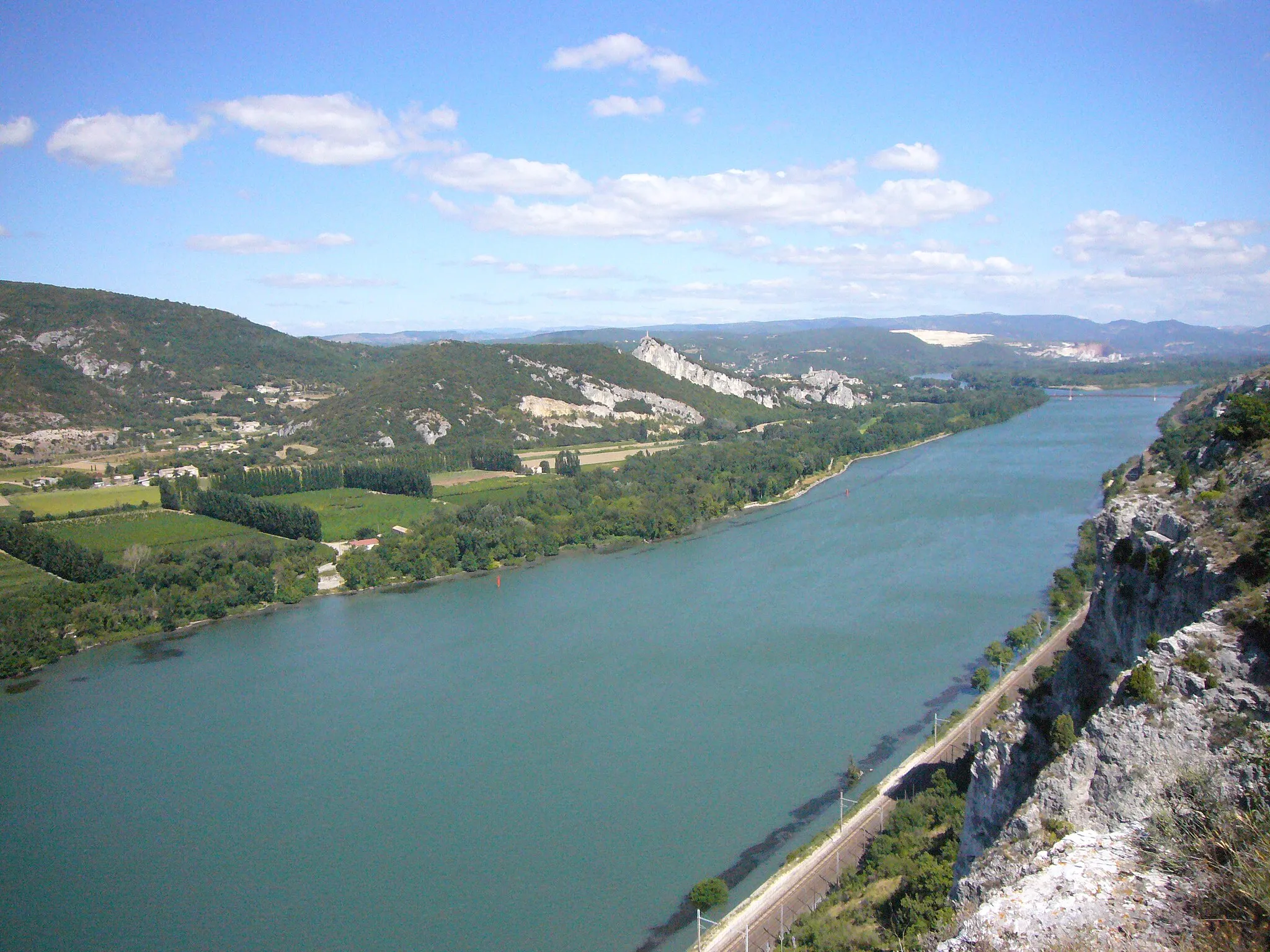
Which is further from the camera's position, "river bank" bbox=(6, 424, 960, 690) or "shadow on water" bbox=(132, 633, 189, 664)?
"river bank" bbox=(6, 424, 960, 690)

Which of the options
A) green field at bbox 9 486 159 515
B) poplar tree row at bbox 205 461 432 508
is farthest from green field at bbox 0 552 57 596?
poplar tree row at bbox 205 461 432 508

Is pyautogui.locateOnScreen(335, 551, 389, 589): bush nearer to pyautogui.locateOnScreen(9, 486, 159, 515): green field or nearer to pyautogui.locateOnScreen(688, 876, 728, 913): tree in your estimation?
pyautogui.locateOnScreen(9, 486, 159, 515): green field

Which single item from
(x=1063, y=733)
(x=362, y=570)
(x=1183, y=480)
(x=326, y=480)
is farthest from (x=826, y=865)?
(x=326, y=480)

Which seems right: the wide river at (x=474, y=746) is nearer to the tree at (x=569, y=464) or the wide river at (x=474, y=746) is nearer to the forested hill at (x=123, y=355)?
the tree at (x=569, y=464)

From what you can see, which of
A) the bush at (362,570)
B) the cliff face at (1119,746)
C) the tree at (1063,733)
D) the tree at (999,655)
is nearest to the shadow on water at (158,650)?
the bush at (362,570)

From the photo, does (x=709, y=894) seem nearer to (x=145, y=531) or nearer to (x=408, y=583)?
(x=408, y=583)

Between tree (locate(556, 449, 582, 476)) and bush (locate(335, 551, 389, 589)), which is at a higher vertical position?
tree (locate(556, 449, 582, 476))
